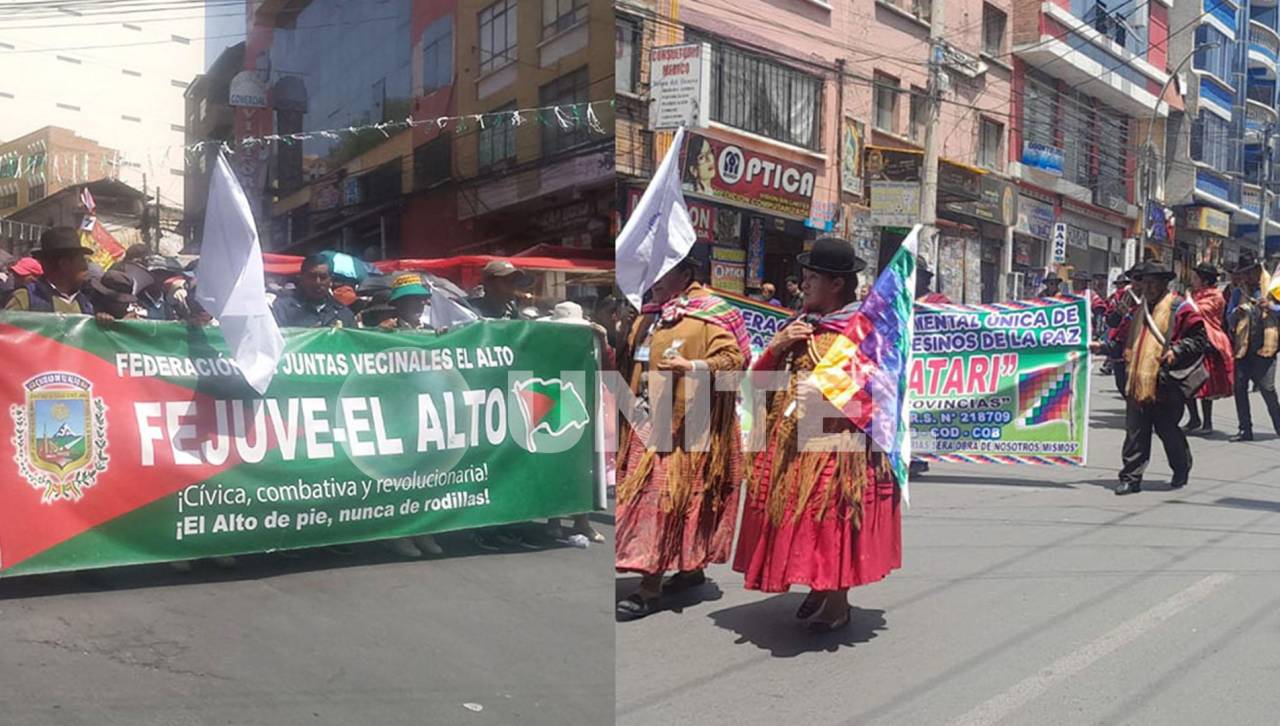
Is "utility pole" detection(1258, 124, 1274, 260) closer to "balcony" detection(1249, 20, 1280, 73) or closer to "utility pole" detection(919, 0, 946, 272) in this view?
"balcony" detection(1249, 20, 1280, 73)

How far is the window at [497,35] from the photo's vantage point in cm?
113

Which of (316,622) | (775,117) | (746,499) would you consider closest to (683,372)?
(746,499)

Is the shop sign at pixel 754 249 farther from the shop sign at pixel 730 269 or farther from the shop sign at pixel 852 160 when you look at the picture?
the shop sign at pixel 852 160

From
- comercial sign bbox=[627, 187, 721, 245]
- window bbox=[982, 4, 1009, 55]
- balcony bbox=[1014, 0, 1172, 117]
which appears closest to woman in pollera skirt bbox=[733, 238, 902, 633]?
comercial sign bbox=[627, 187, 721, 245]

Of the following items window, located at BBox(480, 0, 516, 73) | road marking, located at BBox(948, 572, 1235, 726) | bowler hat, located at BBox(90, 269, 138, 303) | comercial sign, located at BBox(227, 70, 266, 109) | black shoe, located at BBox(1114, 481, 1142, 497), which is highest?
window, located at BBox(480, 0, 516, 73)

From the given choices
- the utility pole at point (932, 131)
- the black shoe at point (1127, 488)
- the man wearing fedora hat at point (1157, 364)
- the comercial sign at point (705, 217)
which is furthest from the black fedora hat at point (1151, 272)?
the comercial sign at point (705, 217)

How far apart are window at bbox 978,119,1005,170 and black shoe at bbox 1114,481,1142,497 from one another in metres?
17.6

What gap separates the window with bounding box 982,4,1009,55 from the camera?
925 inches

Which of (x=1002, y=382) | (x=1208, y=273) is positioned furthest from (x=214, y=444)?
(x=1208, y=273)

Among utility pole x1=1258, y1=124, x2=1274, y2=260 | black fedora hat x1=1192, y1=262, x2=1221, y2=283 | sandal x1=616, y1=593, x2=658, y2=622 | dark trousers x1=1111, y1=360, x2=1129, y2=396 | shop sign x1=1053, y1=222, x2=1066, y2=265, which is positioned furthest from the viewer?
utility pole x1=1258, y1=124, x2=1274, y2=260

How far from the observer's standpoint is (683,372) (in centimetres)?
405

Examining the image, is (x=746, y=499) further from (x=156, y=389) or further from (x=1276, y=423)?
(x=1276, y=423)

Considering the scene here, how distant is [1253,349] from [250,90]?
1136 centimetres

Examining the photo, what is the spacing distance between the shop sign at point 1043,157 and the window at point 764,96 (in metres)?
8.78
